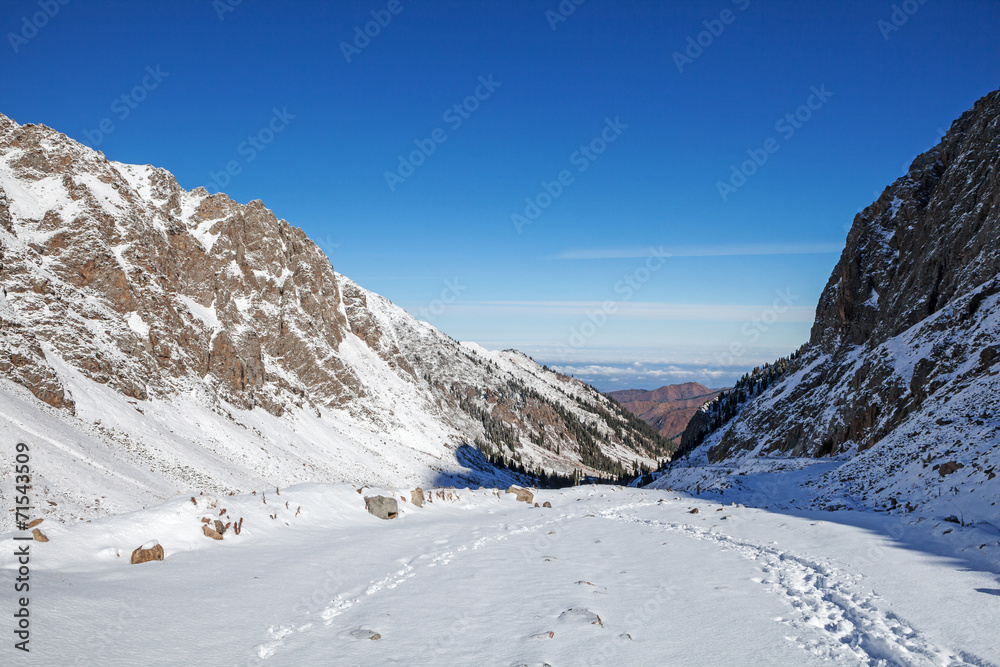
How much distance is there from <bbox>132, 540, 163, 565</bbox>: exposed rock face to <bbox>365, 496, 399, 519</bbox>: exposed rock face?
27.2ft

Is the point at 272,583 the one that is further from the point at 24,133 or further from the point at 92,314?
the point at 24,133

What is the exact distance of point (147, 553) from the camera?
10.9 metres

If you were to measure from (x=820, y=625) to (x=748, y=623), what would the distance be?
3.55 feet

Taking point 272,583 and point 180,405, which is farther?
point 180,405

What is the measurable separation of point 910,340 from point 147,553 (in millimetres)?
60534

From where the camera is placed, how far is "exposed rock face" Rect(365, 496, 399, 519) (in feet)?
61.5

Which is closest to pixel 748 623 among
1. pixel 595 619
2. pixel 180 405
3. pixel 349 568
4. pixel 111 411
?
pixel 595 619

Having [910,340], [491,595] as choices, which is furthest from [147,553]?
[910,340]

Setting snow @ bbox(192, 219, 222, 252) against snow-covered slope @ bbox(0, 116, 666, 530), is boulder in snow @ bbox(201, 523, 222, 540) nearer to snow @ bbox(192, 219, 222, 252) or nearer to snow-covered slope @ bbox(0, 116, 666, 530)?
snow-covered slope @ bbox(0, 116, 666, 530)

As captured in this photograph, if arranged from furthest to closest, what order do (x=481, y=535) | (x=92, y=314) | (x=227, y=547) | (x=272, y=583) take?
(x=92, y=314), (x=481, y=535), (x=227, y=547), (x=272, y=583)

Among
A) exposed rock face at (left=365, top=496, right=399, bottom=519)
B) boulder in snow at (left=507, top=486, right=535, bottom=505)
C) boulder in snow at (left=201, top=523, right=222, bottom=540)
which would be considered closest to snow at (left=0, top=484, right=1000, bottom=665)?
boulder in snow at (left=201, top=523, right=222, bottom=540)

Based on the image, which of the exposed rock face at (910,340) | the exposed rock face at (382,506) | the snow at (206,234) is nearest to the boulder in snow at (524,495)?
the exposed rock face at (382,506)

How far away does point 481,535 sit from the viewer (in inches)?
620

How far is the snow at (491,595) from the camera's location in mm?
7008
